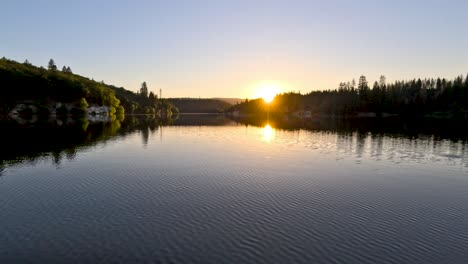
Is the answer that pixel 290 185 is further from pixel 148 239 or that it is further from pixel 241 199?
pixel 148 239

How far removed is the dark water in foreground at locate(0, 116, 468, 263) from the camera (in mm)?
17797

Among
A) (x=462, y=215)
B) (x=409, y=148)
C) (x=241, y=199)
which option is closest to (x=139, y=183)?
(x=241, y=199)

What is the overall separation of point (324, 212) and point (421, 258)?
8.22 metres

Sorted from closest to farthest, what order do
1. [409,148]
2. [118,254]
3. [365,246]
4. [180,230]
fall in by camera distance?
[118,254] → [365,246] → [180,230] → [409,148]

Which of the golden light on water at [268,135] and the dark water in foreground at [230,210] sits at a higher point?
the golden light on water at [268,135]

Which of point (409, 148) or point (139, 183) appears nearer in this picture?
point (139, 183)

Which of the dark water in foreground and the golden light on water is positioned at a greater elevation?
the golden light on water

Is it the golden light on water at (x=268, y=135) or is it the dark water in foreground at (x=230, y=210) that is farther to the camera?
the golden light on water at (x=268, y=135)

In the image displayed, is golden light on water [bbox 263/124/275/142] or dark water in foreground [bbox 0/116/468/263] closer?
dark water in foreground [bbox 0/116/468/263]

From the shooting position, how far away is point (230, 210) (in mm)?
25016

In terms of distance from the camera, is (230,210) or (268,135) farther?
(268,135)

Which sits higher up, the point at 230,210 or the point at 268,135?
the point at 268,135

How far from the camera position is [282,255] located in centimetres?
1741

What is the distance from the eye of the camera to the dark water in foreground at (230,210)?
58.4 feet
